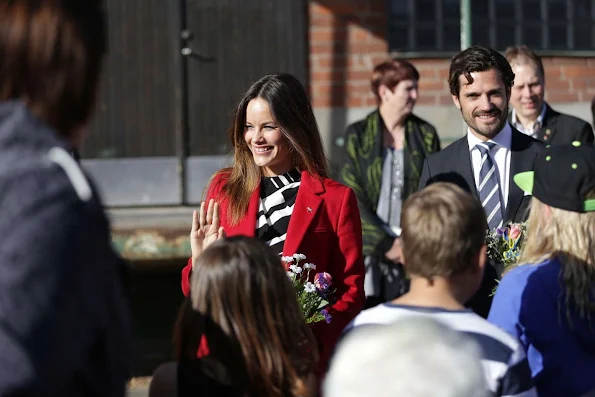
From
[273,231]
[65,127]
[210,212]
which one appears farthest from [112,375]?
[273,231]

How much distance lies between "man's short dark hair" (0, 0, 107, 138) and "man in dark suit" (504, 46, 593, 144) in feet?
12.5

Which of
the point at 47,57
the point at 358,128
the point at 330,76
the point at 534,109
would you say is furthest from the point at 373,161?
the point at 47,57

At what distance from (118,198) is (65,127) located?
18.8 ft

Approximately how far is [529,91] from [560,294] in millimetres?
2695

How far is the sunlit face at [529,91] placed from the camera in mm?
5543

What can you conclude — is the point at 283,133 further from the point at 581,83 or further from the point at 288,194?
the point at 581,83

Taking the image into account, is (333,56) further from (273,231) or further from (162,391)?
(162,391)

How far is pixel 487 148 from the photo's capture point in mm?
4219

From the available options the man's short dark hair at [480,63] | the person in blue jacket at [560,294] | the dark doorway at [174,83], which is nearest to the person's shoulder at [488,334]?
A: the person in blue jacket at [560,294]

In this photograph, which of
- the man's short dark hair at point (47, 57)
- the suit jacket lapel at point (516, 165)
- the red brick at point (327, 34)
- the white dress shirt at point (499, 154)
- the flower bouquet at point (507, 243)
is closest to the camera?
the man's short dark hair at point (47, 57)

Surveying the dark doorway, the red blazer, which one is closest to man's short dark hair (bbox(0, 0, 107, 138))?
the red blazer

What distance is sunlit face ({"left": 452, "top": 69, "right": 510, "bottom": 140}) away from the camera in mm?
4211

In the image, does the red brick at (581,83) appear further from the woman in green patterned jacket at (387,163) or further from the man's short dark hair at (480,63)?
the man's short dark hair at (480,63)

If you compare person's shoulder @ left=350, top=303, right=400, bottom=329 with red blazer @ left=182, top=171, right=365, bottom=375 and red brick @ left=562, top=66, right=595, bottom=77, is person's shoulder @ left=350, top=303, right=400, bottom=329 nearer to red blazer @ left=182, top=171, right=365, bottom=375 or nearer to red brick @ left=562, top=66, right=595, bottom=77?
red blazer @ left=182, top=171, right=365, bottom=375
